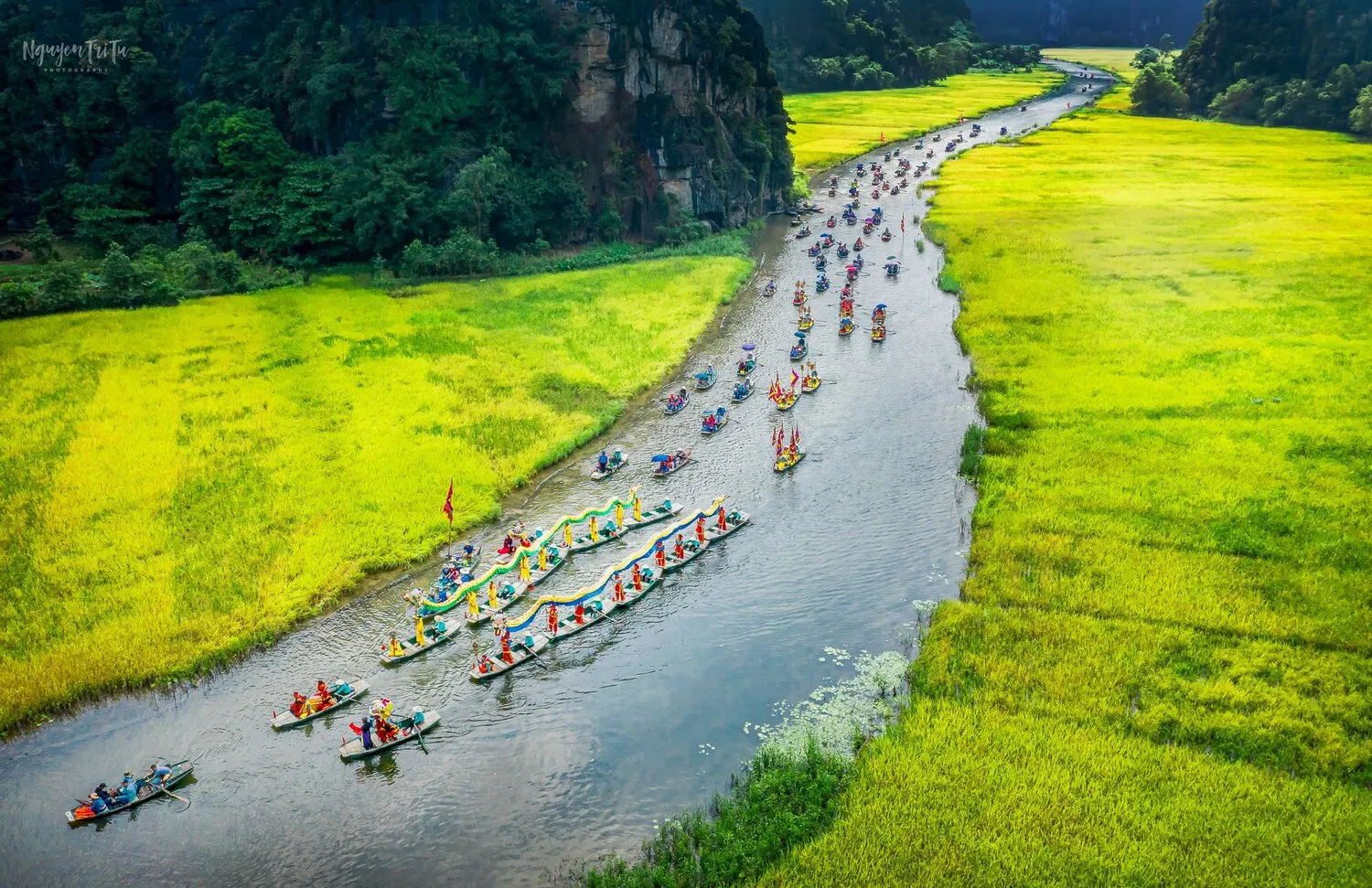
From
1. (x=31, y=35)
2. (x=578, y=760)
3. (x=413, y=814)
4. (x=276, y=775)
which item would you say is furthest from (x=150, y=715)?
(x=31, y=35)

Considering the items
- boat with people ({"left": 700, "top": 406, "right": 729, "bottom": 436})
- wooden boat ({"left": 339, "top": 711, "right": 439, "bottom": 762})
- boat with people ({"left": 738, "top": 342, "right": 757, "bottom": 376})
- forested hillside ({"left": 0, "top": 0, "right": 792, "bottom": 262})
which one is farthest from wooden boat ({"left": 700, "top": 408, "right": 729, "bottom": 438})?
forested hillside ({"left": 0, "top": 0, "right": 792, "bottom": 262})

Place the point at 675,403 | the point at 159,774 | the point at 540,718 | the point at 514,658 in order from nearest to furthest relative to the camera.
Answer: the point at 159,774 → the point at 540,718 → the point at 514,658 → the point at 675,403

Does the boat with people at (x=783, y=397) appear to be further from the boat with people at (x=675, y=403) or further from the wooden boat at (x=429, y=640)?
the wooden boat at (x=429, y=640)

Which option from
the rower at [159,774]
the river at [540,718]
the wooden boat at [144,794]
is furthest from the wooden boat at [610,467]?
the rower at [159,774]

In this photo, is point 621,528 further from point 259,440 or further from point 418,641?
point 259,440

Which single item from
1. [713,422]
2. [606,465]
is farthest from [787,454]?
[606,465]
